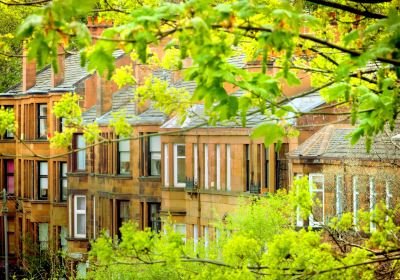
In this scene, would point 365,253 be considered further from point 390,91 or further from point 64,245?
point 64,245

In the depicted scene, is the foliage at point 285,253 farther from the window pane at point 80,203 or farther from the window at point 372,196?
the window pane at point 80,203

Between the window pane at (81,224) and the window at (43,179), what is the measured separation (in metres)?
5.66

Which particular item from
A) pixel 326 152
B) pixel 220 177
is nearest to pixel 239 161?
pixel 220 177

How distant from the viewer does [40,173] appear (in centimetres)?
6894

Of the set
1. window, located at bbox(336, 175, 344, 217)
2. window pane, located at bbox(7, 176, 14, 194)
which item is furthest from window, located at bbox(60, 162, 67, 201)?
window, located at bbox(336, 175, 344, 217)

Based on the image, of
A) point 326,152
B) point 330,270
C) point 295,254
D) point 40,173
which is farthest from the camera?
point 40,173

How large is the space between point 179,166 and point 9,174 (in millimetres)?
22969

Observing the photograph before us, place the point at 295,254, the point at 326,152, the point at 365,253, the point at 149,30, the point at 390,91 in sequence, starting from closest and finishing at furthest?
the point at 149,30 < the point at 390,91 < the point at 365,253 < the point at 295,254 < the point at 326,152

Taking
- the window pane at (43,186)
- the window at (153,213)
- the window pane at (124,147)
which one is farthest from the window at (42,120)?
the window at (153,213)

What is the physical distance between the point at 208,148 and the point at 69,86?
1353cm

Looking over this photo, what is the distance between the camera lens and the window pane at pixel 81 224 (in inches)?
2445

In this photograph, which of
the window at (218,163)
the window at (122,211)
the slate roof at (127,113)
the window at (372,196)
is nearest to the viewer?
the window at (372,196)

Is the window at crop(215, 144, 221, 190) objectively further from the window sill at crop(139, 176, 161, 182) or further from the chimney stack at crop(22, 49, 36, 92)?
the chimney stack at crop(22, 49, 36, 92)

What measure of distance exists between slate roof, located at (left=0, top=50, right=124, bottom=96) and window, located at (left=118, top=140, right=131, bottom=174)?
4.48 meters
